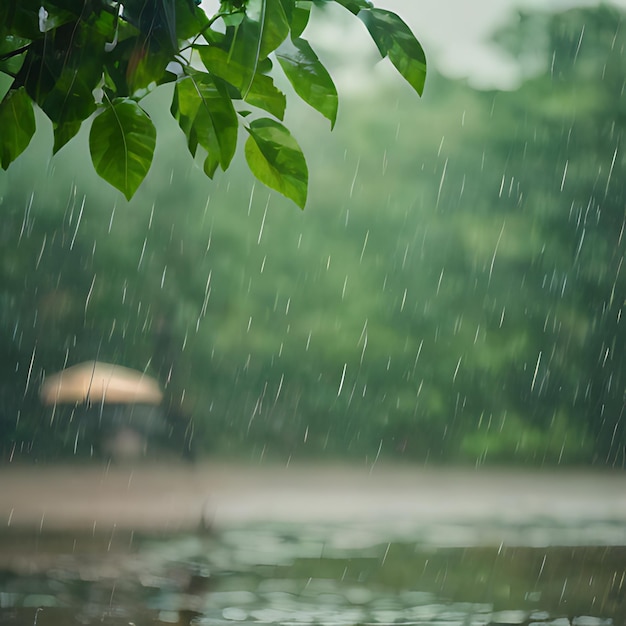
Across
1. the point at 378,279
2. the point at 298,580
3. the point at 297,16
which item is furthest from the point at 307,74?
the point at 378,279

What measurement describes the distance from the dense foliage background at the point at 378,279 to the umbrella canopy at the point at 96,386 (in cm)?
4

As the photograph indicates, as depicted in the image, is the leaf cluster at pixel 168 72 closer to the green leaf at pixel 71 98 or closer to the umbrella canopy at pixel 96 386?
the green leaf at pixel 71 98

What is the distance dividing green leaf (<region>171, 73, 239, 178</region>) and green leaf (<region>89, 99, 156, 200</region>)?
11mm

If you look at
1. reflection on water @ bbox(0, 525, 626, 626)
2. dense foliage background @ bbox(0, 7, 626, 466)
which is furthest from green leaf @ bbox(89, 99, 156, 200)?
dense foliage background @ bbox(0, 7, 626, 466)

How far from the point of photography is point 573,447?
2.68 metres

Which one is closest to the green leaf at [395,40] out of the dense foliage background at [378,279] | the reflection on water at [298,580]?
the reflection on water at [298,580]

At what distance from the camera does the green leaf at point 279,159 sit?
0.23 meters

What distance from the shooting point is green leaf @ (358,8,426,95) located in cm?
22

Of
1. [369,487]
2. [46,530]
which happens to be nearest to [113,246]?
[46,530]

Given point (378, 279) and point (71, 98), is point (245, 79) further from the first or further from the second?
point (378, 279)

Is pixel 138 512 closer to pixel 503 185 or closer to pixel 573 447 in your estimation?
pixel 573 447

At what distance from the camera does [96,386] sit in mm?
2498

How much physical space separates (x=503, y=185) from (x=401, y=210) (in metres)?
0.38

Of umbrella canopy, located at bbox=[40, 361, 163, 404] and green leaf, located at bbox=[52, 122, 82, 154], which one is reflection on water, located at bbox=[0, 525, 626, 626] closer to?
umbrella canopy, located at bbox=[40, 361, 163, 404]
